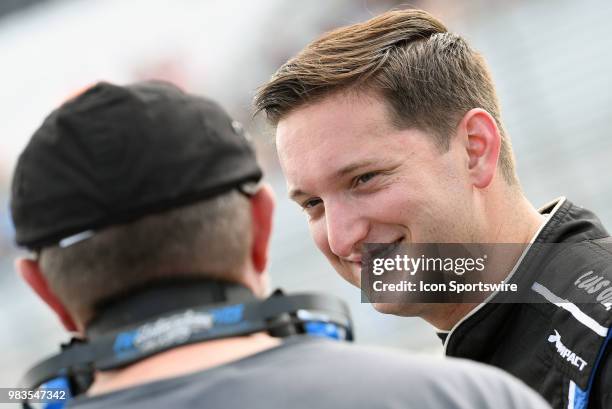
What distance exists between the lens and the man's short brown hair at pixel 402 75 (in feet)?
6.30

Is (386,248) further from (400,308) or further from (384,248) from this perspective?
(400,308)

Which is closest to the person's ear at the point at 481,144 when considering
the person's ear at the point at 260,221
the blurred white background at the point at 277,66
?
the person's ear at the point at 260,221

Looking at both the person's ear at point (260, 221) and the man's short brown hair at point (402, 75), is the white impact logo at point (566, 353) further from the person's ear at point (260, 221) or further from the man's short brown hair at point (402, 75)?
the person's ear at point (260, 221)

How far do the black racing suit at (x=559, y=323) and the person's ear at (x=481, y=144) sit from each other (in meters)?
0.16

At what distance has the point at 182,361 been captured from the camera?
1125 mm

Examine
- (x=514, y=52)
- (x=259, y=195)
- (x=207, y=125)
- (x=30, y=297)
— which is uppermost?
(x=207, y=125)

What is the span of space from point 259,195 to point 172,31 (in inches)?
361

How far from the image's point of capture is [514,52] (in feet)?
25.4

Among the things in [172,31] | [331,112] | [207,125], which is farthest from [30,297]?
[207,125]

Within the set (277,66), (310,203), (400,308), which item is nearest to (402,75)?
(310,203)

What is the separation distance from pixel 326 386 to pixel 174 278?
0.83ft

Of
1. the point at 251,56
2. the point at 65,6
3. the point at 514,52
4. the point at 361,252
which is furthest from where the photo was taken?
the point at 65,6

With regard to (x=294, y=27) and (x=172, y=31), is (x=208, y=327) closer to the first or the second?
(x=294, y=27)

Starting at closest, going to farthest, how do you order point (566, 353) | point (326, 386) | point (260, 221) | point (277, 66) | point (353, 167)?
point (326, 386) → point (260, 221) → point (566, 353) → point (353, 167) → point (277, 66)
